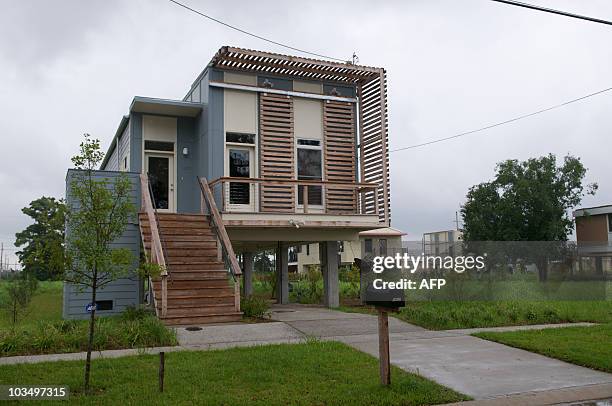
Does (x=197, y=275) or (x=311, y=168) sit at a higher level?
(x=311, y=168)

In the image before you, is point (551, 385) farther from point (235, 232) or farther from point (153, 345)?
point (235, 232)

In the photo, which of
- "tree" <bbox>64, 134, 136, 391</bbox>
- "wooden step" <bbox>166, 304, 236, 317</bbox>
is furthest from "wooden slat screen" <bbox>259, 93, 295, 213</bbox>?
"tree" <bbox>64, 134, 136, 391</bbox>

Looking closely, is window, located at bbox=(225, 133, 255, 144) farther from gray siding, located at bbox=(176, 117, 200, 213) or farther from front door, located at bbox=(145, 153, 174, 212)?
front door, located at bbox=(145, 153, 174, 212)

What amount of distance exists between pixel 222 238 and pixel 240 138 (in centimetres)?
404

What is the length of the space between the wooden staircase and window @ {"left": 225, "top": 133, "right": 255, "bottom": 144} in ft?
8.11

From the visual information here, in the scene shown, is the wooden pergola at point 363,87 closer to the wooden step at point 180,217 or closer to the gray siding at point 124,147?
the gray siding at point 124,147

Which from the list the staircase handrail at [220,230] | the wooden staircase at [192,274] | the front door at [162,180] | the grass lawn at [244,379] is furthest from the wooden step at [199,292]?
the front door at [162,180]

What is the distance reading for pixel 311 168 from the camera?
17.0 metres

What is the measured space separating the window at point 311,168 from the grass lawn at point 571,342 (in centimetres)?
A: 725

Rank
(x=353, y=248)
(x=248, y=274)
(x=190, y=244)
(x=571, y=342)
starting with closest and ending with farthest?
(x=571, y=342), (x=190, y=244), (x=248, y=274), (x=353, y=248)

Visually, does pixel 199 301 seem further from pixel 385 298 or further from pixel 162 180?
pixel 385 298

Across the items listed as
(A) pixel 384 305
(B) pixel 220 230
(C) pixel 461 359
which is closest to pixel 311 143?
(B) pixel 220 230

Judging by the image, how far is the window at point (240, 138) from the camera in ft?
53.0

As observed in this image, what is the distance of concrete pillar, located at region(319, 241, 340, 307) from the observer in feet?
53.5
